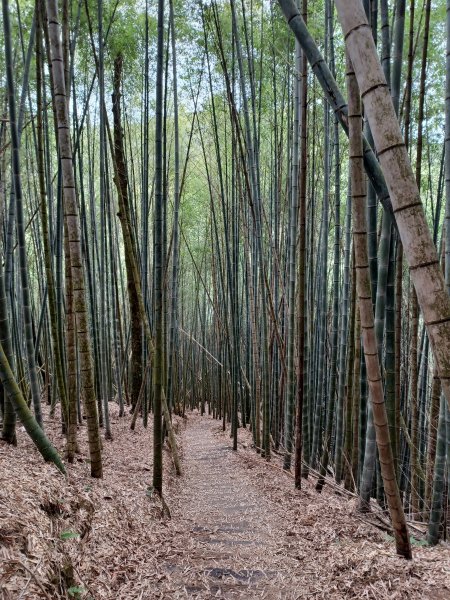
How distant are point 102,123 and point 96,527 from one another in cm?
252

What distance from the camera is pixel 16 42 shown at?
12.5ft

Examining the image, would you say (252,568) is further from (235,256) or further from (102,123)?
(235,256)

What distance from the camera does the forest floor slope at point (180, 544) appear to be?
4.71ft

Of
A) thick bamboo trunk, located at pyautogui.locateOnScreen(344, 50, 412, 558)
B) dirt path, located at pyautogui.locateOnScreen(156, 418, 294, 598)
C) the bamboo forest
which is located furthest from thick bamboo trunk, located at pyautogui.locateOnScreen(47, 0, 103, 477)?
thick bamboo trunk, located at pyautogui.locateOnScreen(344, 50, 412, 558)

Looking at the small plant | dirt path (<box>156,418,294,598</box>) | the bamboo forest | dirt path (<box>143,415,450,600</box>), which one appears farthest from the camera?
dirt path (<box>156,418,294,598</box>)

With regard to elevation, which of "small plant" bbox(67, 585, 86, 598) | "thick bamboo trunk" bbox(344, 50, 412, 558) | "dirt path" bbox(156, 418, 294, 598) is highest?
"thick bamboo trunk" bbox(344, 50, 412, 558)

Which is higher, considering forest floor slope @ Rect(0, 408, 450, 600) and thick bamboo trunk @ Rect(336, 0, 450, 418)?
thick bamboo trunk @ Rect(336, 0, 450, 418)

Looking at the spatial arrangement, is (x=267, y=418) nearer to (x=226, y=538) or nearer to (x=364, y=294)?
(x=226, y=538)

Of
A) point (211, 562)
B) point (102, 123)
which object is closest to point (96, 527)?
Result: point (211, 562)

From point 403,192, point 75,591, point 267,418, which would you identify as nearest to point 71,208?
point 75,591

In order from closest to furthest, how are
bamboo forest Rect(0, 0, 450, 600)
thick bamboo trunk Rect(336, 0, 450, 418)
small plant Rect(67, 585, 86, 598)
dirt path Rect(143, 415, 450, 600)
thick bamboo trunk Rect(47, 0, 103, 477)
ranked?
thick bamboo trunk Rect(336, 0, 450, 418)
bamboo forest Rect(0, 0, 450, 600)
small plant Rect(67, 585, 86, 598)
dirt path Rect(143, 415, 450, 600)
thick bamboo trunk Rect(47, 0, 103, 477)

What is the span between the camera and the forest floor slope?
4.71 ft

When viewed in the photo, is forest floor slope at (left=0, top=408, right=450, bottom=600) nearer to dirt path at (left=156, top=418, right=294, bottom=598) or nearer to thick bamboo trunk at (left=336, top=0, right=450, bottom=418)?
dirt path at (left=156, top=418, right=294, bottom=598)

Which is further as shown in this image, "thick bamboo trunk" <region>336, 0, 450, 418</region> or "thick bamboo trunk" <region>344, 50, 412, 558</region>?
"thick bamboo trunk" <region>344, 50, 412, 558</region>
